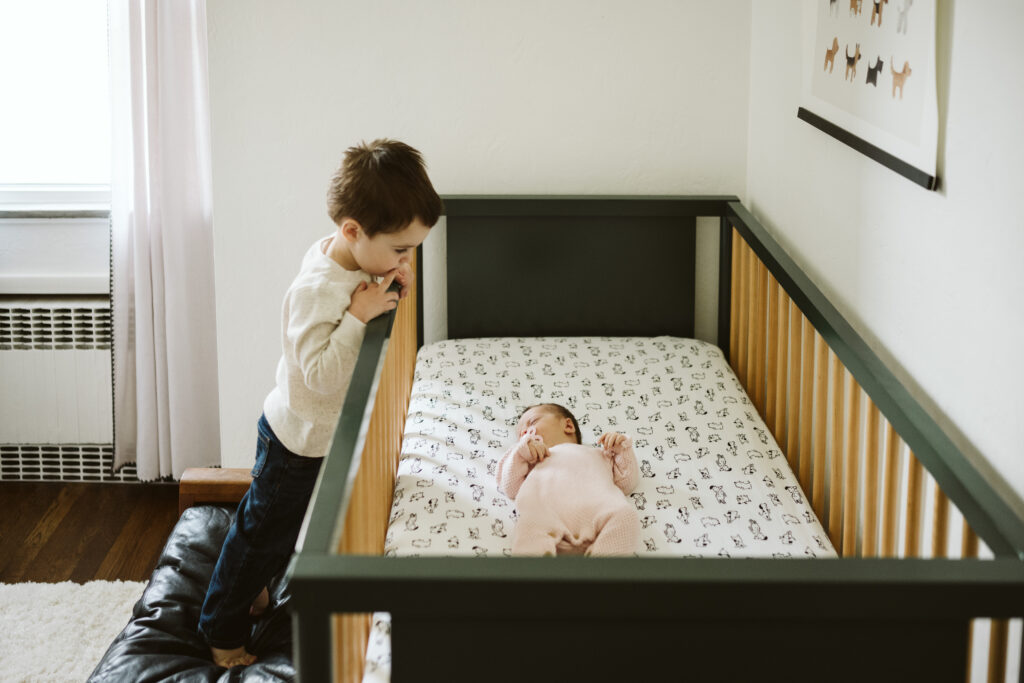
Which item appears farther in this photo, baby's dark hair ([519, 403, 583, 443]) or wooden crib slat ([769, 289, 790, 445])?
wooden crib slat ([769, 289, 790, 445])

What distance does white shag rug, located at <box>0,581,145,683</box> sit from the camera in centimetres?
221

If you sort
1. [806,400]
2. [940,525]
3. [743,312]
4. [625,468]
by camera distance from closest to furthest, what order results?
[940,525] < [625,468] < [806,400] < [743,312]

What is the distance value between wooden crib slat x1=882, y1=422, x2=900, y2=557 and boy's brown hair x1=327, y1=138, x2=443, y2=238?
73 cm

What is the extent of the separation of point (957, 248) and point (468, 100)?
1.36 metres

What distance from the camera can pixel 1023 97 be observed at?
1.26 metres

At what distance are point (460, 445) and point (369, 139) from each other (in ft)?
2.95

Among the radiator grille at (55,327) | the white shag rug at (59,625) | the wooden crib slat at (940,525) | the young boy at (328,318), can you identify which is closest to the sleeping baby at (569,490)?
the young boy at (328,318)

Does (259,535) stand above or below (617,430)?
below

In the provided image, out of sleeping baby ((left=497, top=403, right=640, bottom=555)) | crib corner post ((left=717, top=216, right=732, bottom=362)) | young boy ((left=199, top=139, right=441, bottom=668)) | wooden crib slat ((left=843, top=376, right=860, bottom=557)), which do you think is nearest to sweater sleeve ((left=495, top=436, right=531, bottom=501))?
sleeping baby ((left=497, top=403, right=640, bottom=555))

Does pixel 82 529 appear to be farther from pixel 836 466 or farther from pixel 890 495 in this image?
pixel 890 495

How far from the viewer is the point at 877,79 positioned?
1707mm

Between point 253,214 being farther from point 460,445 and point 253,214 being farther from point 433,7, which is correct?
point 460,445

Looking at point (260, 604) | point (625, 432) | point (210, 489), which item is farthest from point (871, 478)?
point (210, 489)

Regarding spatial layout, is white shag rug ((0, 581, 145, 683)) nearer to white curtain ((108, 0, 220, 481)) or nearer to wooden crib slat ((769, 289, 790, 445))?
white curtain ((108, 0, 220, 481))
